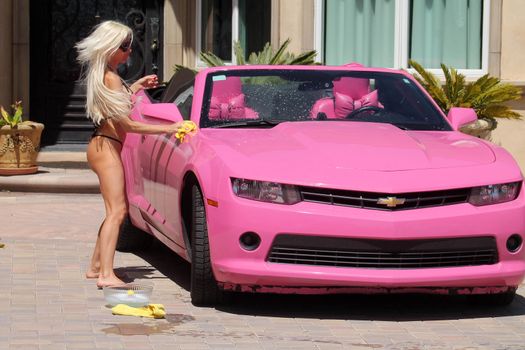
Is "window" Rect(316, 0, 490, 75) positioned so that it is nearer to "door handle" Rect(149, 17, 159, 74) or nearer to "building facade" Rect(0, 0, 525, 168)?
"building facade" Rect(0, 0, 525, 168)

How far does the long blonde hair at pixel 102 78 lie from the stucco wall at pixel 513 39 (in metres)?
7.70

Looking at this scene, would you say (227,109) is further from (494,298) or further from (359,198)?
(494,298)

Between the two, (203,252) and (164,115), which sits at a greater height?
(164,115)

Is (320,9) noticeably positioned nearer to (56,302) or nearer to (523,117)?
(523,117)

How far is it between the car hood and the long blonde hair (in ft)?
1.92

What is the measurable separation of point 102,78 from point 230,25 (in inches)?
339

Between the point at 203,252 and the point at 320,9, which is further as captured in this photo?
the point at 320,9

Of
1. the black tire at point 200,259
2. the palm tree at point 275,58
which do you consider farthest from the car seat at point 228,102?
the palm tree at point 275,58

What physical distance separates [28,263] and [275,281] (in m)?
2.70

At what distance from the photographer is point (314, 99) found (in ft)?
30.4

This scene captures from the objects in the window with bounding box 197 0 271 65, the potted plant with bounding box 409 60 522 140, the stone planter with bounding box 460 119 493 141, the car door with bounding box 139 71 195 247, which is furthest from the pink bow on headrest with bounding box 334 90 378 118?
the window with bounding box 197 0 271 65

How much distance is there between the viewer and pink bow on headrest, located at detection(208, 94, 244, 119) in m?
9.05

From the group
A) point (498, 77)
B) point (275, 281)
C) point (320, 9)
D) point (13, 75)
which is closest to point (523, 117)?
point (498, 77)

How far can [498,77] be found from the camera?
15.8 meters
